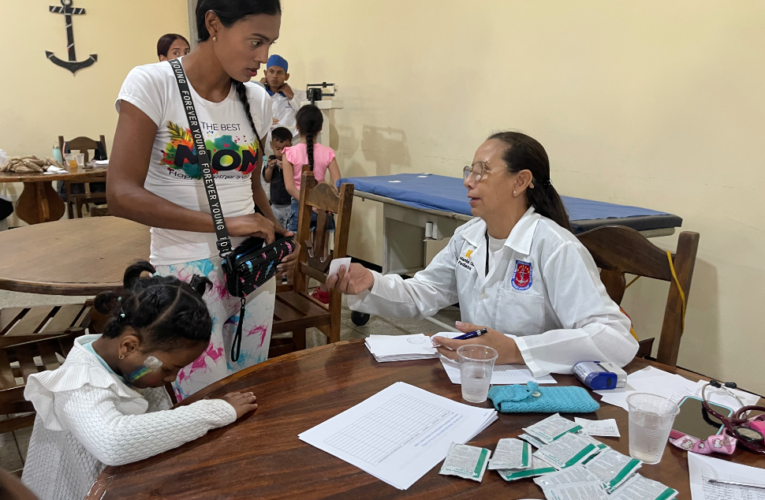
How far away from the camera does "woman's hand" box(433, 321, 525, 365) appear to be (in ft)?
3.99

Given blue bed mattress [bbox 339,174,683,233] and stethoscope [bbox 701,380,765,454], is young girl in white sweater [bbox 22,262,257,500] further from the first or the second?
blue bed mattress [bbox 339,174,683,233]

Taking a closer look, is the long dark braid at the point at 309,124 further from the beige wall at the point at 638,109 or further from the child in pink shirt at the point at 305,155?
the beige wall at the point at 638,109

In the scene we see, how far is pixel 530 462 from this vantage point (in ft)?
2.88

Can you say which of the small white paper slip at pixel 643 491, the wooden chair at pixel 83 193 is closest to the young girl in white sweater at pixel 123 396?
the small white paper slip at pixel 643 491

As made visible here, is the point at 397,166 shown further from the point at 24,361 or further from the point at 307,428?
the point at 307,428

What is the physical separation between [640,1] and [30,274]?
2.93 metres

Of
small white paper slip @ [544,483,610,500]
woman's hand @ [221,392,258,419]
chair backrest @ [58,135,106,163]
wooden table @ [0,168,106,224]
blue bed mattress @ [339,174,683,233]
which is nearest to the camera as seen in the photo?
small white paper slip @ [544,483,610,500]

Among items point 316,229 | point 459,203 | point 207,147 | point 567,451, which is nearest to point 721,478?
point 567,451

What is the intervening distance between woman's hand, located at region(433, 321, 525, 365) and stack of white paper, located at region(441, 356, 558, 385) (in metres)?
0.02

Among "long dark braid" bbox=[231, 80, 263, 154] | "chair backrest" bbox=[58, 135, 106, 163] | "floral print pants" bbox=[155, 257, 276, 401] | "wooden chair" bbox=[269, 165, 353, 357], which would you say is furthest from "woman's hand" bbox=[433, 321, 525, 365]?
"chair backrest" bbox=[58, 135, 106, 163]

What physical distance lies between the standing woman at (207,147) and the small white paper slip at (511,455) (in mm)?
829

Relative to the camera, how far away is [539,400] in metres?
1.06

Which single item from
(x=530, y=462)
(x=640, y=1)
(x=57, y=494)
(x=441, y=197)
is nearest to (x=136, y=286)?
(x=57, y=494)

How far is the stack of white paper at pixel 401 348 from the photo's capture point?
1279 mm
